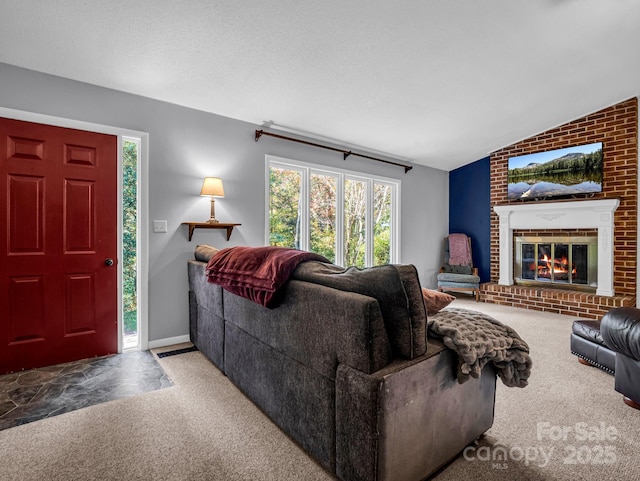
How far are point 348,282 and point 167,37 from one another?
86.4 inches

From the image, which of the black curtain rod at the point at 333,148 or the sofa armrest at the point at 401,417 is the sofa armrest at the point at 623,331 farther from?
the black curtain rod at the point at 333,148

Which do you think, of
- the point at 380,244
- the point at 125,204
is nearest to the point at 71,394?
the point at 125,204

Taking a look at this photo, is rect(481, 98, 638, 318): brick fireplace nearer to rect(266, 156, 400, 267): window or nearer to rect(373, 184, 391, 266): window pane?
rect(373, 184, 391, 266): window pane

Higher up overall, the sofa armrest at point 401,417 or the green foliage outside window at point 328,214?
the green foliage outside window at point 328,214

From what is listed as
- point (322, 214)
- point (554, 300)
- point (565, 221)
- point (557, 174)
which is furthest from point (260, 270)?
point (557, 174)

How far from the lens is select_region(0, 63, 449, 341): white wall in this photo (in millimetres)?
2602

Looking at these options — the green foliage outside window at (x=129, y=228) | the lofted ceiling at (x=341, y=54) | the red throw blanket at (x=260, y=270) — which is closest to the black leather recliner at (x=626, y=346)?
the red throw blanket at (x=260, y=270)

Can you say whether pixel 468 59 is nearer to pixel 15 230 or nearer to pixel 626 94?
pixel 626 94

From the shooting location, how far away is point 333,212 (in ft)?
14.9

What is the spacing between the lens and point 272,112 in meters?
3.47

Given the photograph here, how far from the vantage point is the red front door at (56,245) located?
2479mm

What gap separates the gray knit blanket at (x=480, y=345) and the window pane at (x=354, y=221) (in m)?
3.06

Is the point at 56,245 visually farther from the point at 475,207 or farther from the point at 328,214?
the point at 475,207

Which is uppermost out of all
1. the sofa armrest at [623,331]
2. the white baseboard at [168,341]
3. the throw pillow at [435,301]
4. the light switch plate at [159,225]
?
the light switch plate at [159,225]
